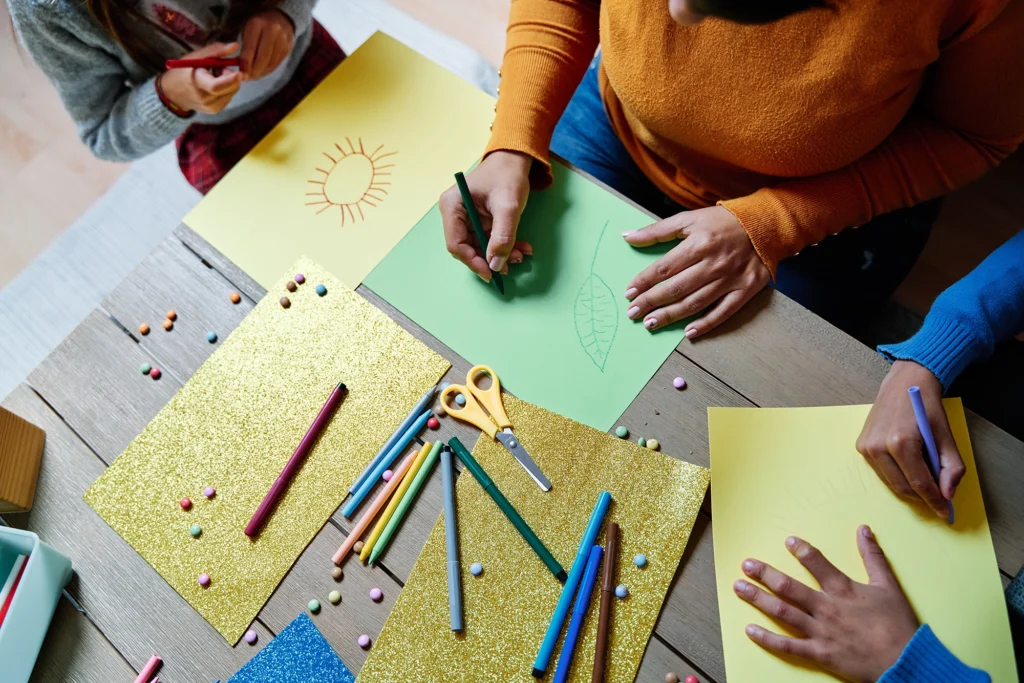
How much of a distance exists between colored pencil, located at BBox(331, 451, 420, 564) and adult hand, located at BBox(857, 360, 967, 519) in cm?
40

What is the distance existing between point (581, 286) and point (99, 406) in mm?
501

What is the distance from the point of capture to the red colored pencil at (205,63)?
0.84m

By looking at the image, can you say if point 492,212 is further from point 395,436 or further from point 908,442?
point 908,442

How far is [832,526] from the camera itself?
582mm

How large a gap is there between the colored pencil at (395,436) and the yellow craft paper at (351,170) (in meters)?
0.16

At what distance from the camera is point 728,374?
2.12 feet

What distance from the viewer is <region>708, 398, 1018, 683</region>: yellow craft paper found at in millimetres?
544

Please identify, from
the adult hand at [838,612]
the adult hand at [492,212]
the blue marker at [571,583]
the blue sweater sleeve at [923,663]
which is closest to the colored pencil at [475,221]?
the adult hand at [492,212]

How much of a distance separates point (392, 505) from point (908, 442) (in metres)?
0.44

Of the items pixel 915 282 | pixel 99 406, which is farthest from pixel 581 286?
pixel 915 282

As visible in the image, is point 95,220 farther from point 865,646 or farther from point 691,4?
point 865,646

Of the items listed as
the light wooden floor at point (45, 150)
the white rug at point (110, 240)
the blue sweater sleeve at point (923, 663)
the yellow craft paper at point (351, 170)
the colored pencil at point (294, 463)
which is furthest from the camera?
the light wooden floor at point (45, 150)

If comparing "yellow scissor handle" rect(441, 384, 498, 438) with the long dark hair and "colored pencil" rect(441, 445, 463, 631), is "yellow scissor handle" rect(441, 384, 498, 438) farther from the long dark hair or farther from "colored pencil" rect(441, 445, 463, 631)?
the long dark hair

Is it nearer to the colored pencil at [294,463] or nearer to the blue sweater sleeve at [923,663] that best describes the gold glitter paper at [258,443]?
the colored pencil at [294,463]
